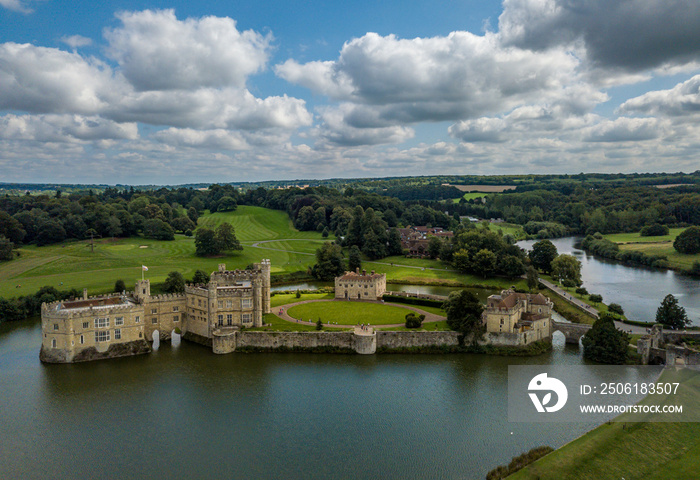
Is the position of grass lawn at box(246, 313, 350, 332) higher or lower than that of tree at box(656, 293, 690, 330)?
lower

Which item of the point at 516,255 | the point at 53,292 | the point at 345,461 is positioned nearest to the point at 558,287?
the point at 516,255

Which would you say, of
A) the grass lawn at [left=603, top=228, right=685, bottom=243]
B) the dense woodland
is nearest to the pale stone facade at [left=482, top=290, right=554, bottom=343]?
the dense woodland

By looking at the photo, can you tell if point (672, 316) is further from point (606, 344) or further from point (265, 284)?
point (265, 284)

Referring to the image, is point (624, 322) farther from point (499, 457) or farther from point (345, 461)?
point (345, 461)

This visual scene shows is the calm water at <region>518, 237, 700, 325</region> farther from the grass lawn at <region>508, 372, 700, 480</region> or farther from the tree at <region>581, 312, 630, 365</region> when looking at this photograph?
the grass lawn at <region>508, 372, 700, 480</region>

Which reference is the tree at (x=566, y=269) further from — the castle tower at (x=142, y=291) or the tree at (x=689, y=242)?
the castle tower at (x=142, y=291)

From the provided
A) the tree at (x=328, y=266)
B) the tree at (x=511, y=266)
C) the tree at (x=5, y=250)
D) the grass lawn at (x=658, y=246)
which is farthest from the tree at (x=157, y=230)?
the grass lawn at (x=658, y=246)
